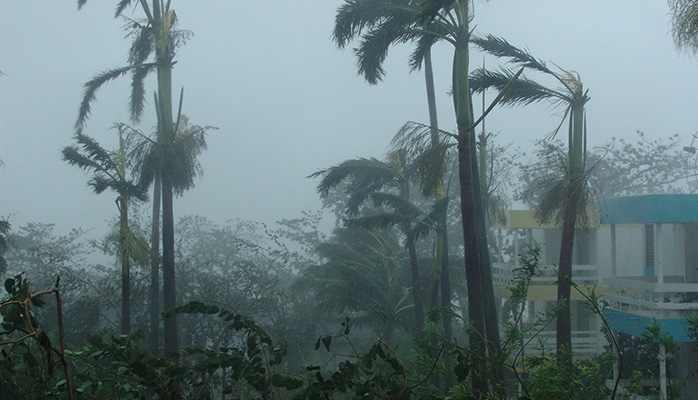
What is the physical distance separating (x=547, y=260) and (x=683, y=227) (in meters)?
5.05

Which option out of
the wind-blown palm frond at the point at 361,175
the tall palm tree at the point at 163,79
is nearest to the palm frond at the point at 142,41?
the tall palm tree at the point at 163,79

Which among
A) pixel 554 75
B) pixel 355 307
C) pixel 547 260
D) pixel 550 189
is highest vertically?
pixel 554 75

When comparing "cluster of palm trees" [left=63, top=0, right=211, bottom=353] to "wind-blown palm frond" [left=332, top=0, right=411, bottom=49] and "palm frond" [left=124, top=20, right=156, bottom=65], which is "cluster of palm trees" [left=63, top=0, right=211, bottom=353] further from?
"wind-blown palm frond" [left=332, top=0, right=411, bottom=49]

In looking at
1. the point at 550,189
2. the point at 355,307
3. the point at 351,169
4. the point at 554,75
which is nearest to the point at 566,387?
the point at 550,189

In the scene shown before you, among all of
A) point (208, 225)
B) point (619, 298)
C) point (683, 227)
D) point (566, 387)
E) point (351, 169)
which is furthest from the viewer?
point (208, 225)

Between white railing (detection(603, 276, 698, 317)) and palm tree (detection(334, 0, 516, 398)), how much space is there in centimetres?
211

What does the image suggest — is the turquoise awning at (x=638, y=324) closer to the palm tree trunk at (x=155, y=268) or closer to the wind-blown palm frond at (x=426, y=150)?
the wind-blown palm frond at (x=426, y=150)

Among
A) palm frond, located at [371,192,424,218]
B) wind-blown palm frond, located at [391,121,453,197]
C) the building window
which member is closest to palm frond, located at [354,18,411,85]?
wind-blown palm frond, located at [391,121,453,197]

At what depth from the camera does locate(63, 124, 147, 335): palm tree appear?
34.8 ft

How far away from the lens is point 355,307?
15875 millimetres

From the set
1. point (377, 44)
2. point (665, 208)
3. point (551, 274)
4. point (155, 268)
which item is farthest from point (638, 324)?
point (155, 268)

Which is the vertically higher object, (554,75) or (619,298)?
(554,75)

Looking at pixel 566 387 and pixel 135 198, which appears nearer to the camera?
pixel 566 387

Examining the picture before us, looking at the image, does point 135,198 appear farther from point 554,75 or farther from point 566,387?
point 566,387
